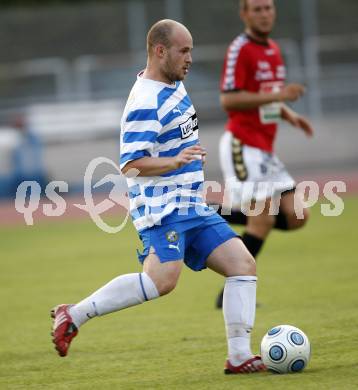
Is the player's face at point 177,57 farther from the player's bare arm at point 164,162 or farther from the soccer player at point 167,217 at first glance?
the player's bare arm at point 164,162

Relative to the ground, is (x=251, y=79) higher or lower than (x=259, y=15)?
lower

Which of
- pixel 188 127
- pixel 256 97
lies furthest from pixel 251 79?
pixel 188 127

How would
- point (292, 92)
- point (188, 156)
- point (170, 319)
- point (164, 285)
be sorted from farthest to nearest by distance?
point (292, 92)
point (170, 319)
point (164, 285)
point (188, 156)

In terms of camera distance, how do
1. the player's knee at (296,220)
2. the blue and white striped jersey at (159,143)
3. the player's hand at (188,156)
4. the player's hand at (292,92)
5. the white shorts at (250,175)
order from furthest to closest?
1. the white shorts at (250,175)
2. the player's knee at (296,220)
3. the player's hand at (292,92)
4. the blue and white striped jersey at (159,143)
5. the player's hand at (188,156)

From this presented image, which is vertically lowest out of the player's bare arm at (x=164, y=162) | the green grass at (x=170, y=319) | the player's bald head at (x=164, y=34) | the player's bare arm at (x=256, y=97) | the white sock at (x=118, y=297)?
the green grass at (x=170, y=319)

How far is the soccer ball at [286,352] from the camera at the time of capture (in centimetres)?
584

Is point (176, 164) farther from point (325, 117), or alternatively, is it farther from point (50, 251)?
point (325, 117)

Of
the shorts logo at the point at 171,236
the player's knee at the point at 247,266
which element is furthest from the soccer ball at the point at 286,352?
the shorts logo at the point at 171,236

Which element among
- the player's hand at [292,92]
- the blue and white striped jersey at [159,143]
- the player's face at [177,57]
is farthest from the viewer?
the player's hand at [292,92]

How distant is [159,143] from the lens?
5941mm

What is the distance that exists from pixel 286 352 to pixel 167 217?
1.01 m

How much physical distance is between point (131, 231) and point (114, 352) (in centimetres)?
860

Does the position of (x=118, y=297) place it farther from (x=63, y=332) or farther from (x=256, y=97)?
(x=256, y=97)

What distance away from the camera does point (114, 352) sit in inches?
273
